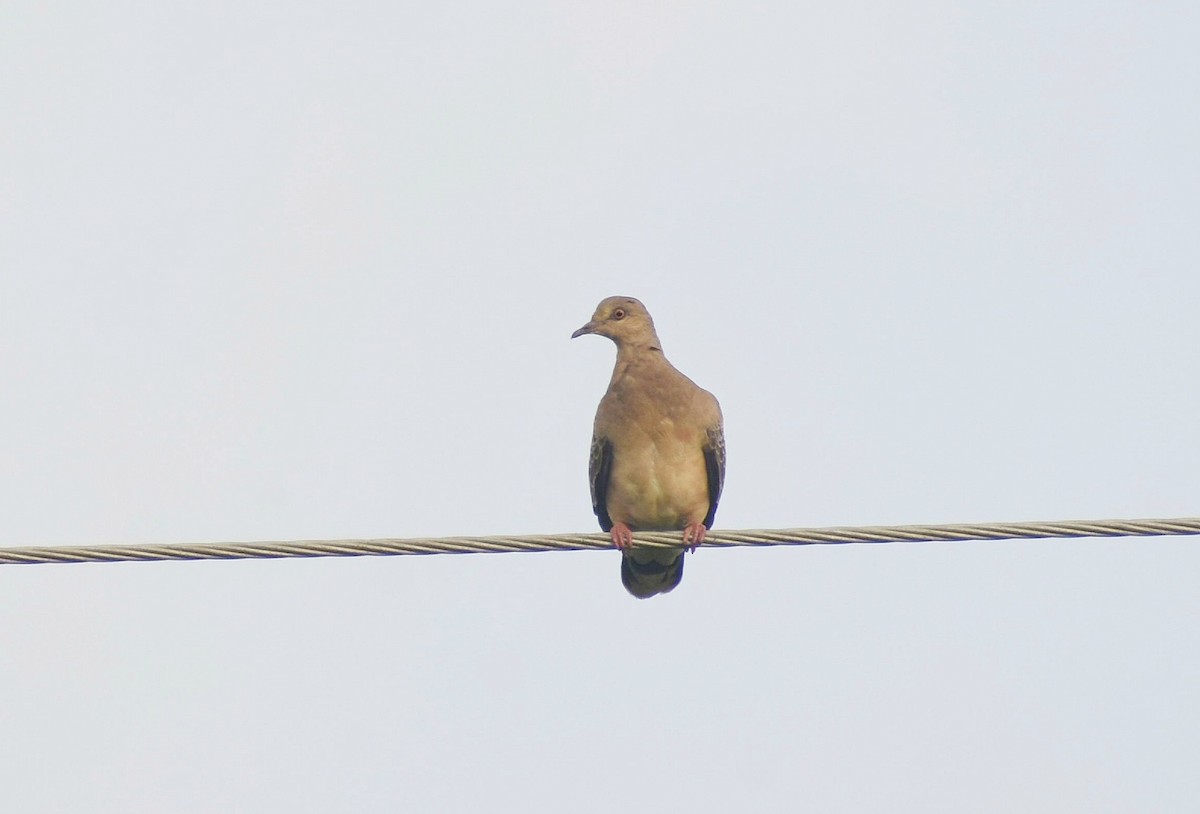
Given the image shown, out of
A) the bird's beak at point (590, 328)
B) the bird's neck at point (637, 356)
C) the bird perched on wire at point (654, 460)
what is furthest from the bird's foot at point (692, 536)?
the bird's beak at point (590, 328)

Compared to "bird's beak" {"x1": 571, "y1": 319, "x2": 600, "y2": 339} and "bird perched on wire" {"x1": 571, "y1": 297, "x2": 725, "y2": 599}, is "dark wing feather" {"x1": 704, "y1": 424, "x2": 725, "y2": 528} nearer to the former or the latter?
"bird perched on wire" {"x1": 571, "y1": 297, "x2": 725, "y2": 599}

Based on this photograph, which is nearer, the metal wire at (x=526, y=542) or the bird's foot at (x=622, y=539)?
the metal wire at (x=526, y=542)

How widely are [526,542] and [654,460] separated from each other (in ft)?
7.77

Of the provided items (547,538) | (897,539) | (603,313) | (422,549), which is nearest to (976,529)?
(897,539)

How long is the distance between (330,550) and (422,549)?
0.29m

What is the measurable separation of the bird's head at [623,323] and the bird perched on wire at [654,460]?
0.34 ft

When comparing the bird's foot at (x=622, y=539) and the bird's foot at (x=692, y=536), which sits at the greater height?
the bird's foot at (x=692, y=536)

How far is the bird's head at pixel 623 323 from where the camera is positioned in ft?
30.2

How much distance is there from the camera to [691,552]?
8531mm

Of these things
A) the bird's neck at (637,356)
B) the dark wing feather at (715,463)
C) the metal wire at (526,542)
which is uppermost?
the bird's neck at (637,356)

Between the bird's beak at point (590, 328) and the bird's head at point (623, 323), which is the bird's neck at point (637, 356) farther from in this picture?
the bird's beak at point (590, 328)

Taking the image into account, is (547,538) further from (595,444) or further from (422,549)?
(595,444)

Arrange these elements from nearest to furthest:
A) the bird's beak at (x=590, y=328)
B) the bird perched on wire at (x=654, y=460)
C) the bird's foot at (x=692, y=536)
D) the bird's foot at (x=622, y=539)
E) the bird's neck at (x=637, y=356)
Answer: the bird's foot at (x=622, y=539)
the bird's foot at (x=692, y=536)
the bird perched on wire at (x=654, y=460)
the bird's neck at (x=637, y=356)
the bird's beak at (x=590, y=328)

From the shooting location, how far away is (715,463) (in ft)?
28.4
